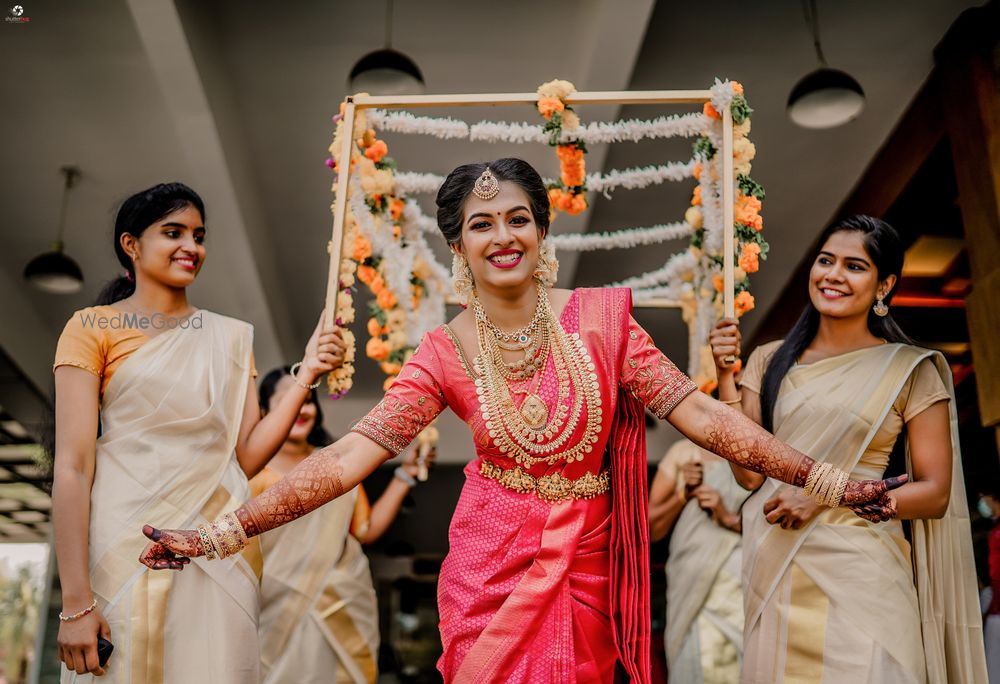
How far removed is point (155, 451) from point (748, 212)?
2.24 meters

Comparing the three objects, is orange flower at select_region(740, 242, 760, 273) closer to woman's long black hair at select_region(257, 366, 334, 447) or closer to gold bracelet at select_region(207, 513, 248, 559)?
gold bracelet at select_region(207, 513, 248, 559)

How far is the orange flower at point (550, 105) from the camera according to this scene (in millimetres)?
3703

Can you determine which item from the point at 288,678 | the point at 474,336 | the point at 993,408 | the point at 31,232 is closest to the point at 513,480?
the point at 474,336

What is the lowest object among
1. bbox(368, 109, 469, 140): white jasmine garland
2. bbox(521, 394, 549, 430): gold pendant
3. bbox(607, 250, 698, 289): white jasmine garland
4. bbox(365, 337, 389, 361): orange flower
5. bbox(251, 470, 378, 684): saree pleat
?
bbox(251, 470, 378, 684): saree pleat

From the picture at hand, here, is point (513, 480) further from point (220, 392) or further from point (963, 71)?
point (963, 71)

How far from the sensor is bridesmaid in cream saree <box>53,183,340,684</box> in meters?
2.86

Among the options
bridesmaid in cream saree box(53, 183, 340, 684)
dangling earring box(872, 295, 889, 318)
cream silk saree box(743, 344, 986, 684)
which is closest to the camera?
bridesmaid in cream saree box(53, 183, 340, 684)

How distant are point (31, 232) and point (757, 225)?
5969 mm

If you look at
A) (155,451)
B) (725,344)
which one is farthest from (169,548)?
(725,344)

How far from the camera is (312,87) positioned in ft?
20.2

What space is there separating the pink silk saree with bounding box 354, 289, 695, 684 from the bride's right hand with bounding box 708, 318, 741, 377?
0.54 m

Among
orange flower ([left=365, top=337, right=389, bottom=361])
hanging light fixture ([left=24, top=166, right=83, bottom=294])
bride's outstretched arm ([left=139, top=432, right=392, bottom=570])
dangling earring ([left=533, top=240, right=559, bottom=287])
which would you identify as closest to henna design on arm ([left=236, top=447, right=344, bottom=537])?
bride's outstretched arm ([left=139, top=432, right=392, bottom=570])

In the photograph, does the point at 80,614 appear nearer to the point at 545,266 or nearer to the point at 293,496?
the point at 293,496

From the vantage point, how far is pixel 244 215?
6.67 m
